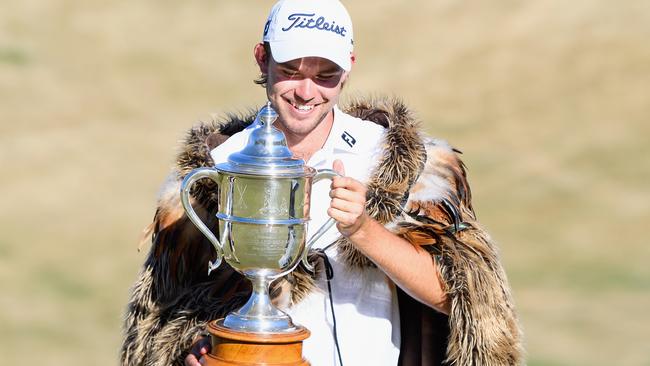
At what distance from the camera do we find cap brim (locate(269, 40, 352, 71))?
3.10 metres

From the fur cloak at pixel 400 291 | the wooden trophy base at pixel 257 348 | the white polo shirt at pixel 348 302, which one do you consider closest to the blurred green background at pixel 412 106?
the fur cloak at pixel 400 291

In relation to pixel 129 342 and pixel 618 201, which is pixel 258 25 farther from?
pixel 129 342

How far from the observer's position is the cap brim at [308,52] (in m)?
3.10

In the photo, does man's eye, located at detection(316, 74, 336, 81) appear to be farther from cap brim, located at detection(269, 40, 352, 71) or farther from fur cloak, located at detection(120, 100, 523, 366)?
fur cloak, located at detection(120, 100, 523, 366)

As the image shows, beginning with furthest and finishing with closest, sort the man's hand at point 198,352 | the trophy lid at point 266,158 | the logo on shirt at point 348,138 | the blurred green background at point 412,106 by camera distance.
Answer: the blurred green background at point 412,106 → the logo on shirt at point 348,138 → the man's hand at point 198,352 → the trophy lid at point 266,158

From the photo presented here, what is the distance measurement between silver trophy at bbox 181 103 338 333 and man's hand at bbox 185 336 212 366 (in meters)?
0.19

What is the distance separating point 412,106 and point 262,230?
553 centimetres

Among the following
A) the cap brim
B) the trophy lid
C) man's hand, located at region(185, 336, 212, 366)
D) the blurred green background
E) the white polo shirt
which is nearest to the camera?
the trophy lid

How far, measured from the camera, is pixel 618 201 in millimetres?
9164

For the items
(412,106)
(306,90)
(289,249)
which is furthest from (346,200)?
(412,106)

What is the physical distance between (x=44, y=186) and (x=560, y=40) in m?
4.47

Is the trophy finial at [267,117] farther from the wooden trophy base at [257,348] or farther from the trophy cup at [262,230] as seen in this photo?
the wooden trophy base at [257,348]

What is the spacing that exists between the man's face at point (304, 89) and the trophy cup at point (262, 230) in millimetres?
376

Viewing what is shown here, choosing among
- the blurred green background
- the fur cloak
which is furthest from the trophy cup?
the blurred green background
